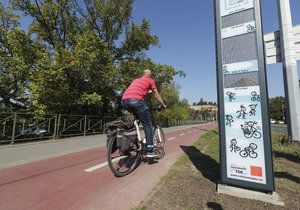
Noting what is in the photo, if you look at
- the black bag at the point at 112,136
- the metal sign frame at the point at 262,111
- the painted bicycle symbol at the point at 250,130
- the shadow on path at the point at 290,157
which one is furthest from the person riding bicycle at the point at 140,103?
the shadow on path at the point at 290,157

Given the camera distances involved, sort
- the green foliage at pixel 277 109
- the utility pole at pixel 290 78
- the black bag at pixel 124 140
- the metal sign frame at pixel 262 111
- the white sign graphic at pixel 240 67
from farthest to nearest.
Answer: the green foliage at pixel 277 109 < the utility pole at pixel 290 78 < the black bag at pixel 124 140 < the white sign graphic at pixel 240 67 < the metal sign frame at pixel 262 111

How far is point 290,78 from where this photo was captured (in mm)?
10266

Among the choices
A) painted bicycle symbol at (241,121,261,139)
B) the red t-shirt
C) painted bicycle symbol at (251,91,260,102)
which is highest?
the red t-shirt

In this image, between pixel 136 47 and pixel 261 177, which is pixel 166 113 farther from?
pixel 261 177

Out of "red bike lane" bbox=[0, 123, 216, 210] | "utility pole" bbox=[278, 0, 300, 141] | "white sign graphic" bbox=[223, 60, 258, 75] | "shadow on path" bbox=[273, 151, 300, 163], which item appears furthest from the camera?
"utility pole" bbox=[278, 0, 300, 141]

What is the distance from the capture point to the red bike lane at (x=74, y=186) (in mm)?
3523

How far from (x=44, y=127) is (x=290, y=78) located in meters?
11.8

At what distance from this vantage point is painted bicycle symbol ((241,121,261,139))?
391 centimetres

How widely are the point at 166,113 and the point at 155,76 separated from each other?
69.2ft

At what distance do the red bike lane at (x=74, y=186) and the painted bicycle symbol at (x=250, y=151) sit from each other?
1.58m

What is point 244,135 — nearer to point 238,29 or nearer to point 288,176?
point 238,29

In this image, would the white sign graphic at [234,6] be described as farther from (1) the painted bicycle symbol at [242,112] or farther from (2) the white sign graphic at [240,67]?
(1) the painted bicycle symbol at [242,112]

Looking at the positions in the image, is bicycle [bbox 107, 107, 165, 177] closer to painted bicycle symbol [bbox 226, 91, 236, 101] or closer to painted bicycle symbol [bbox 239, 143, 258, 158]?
painted bicycle symbol [bbox 226, 91, 236, 101]

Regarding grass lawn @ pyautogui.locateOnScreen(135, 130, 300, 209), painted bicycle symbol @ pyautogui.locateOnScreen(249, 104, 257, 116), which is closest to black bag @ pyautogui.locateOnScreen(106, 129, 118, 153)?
grass lawn @ pyautogui.locateOnScreen(135, 130, 300, 209)
